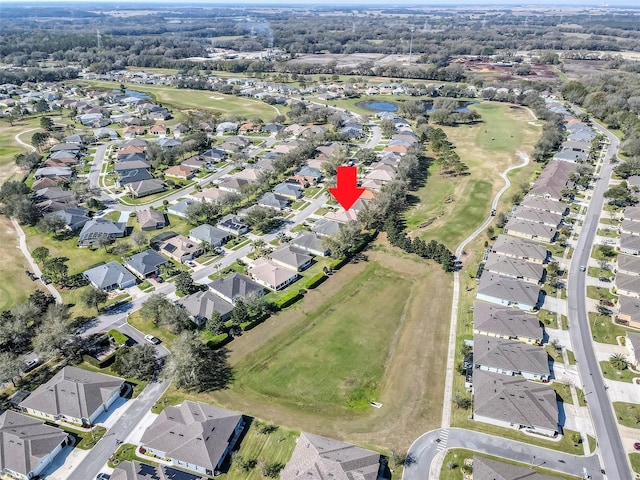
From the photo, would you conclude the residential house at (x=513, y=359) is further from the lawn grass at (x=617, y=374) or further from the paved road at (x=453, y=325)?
the lawn grass at (x=617, y=374)

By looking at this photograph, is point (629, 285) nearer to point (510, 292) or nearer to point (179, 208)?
point (510, 292)

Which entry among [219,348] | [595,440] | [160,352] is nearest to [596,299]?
[595,440]

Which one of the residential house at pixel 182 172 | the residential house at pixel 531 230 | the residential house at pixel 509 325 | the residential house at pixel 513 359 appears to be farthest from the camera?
the residential house at pixel 182 172

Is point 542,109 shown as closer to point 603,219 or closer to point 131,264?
point 603,219

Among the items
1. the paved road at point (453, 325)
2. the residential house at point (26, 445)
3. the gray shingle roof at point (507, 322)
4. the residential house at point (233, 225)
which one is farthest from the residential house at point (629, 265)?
the residential house at point (26, 445)

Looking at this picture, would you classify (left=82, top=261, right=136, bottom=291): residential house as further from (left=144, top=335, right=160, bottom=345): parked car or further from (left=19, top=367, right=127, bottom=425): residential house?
(left=19, top=367, right=127, bottom=425): residential house

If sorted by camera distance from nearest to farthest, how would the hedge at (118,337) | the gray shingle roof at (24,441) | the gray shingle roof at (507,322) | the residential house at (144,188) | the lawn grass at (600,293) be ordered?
the gray shingle roof at (24,441), the hedge at (118,337), the gray shingle roof at (507,322), the lawn grass at (600,293), the residential house at (144,188)

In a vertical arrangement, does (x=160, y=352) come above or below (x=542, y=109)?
below
